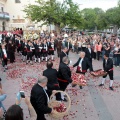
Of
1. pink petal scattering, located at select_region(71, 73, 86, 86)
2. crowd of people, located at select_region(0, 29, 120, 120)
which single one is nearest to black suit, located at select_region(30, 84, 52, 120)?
crowd of people, located at select_region(0, 29, 120, 120)

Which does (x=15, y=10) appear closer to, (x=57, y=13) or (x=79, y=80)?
(x=57, y=13)

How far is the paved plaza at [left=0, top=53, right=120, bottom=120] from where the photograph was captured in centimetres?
783

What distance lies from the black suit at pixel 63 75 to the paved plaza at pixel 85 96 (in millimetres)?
974

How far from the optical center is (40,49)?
17875mm

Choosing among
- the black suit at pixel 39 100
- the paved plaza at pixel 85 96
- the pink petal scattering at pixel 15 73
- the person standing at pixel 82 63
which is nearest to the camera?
the black suit at pixel 39 100

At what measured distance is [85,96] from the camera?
32.1 feet

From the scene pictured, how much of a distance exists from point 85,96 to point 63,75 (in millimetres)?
2092

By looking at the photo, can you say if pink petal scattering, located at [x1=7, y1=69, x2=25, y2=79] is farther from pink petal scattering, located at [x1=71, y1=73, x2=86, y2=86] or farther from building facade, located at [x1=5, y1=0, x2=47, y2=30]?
building facade, located at [x1=5, y1=0, x2=47, y2=30]

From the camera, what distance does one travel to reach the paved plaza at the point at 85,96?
783 centimetres

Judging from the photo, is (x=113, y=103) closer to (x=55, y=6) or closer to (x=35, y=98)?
(x=35, y=98)

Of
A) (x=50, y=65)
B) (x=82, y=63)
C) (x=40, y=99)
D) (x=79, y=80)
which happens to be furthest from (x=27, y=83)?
(x=40, y=99)

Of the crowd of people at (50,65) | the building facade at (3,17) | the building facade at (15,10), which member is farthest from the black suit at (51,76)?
the building facade at (15,10)

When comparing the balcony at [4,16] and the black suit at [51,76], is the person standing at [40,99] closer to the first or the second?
the black suit at [51,76]

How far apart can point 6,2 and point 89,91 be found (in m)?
50.9
